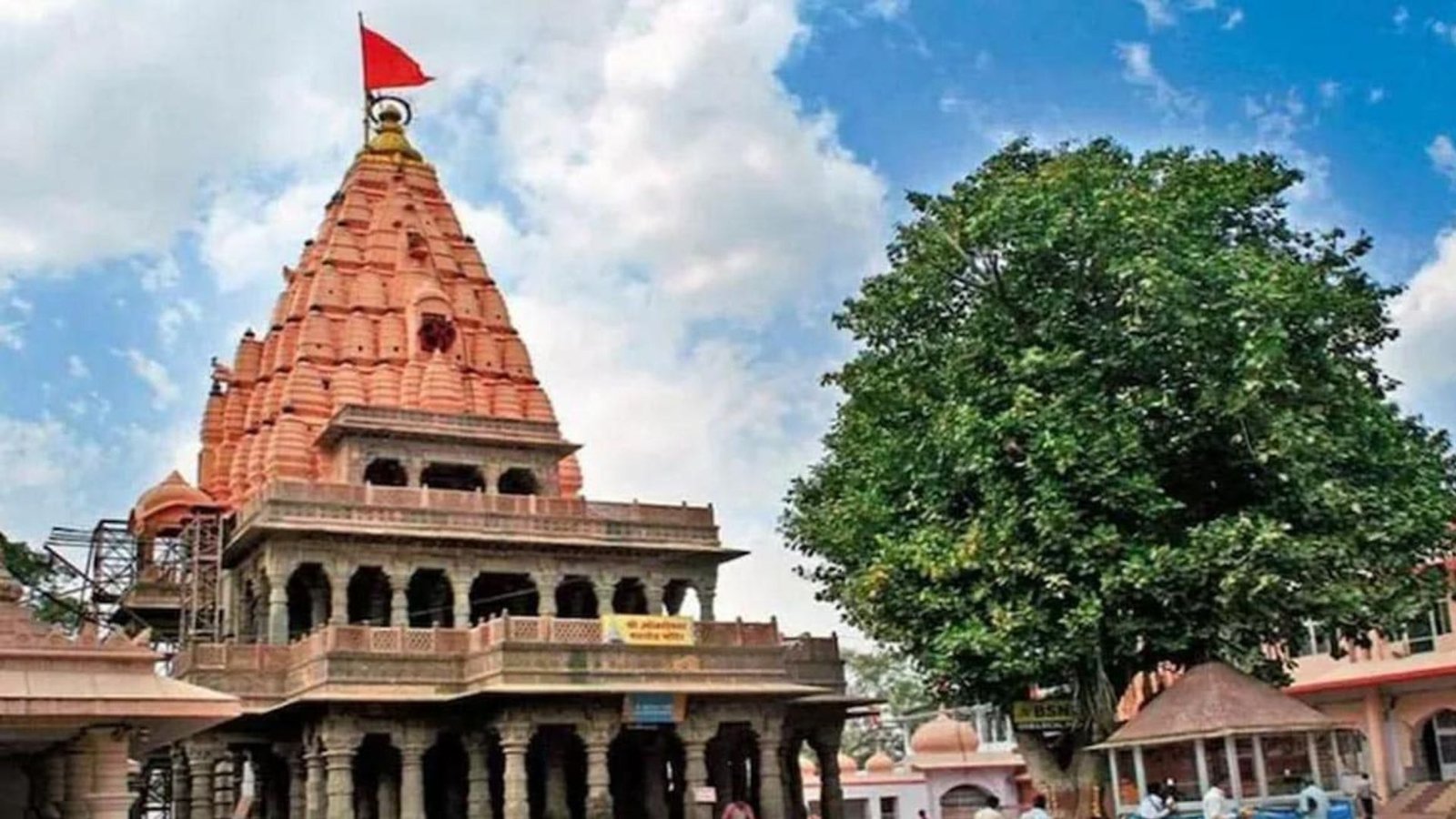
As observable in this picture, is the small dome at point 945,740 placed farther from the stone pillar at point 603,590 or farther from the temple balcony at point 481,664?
the temple balcony at point 481,664

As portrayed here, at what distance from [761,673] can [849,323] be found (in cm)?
725

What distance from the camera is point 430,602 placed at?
115 feet

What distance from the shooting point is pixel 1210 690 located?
2162 cm

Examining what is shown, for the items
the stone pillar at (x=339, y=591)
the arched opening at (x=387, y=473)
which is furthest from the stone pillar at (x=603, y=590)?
the stone pillar at (x=339, y=591)

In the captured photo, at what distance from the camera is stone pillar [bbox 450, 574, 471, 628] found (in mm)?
31922

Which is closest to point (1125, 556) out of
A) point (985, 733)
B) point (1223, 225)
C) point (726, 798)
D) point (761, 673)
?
point (1223, 225)

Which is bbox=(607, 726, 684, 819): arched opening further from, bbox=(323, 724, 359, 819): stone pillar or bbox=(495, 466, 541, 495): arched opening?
bbox=(495, 466, 541, 495): arched opening

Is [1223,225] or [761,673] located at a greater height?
[1223,225]

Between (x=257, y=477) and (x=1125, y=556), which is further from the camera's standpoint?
(x=257, y=477)

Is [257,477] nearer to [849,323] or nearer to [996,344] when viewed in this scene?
[849,323]

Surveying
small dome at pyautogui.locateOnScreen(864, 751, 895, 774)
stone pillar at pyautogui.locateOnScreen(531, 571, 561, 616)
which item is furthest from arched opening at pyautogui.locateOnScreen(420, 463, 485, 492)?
small dome at pyautogui.locateOnScreen(864, 751, 895, 774)

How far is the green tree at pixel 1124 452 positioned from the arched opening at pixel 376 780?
11249mm

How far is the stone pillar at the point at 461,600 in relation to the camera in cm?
3192

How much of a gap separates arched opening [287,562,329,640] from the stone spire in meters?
3.15
